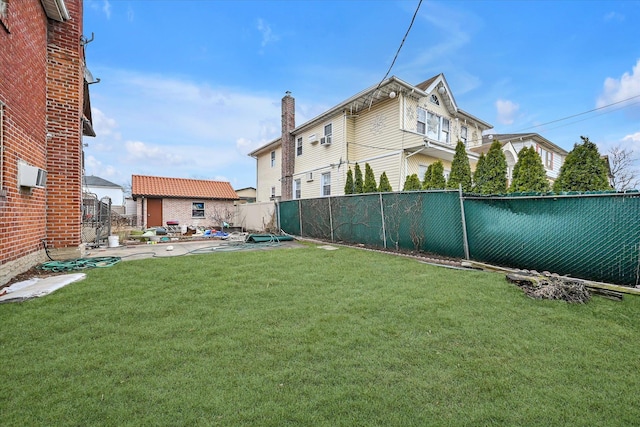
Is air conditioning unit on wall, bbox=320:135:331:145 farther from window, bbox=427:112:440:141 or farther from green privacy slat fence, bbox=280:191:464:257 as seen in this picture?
window, bbox=427:112:440:141

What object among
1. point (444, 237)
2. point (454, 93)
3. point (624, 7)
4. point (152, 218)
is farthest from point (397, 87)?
point (152, 218)

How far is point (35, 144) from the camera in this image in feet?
17.0

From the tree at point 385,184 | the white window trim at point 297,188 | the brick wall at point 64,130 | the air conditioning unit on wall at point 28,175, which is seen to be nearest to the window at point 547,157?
the tree at point 385,184

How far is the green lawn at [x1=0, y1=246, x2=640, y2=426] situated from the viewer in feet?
5.56

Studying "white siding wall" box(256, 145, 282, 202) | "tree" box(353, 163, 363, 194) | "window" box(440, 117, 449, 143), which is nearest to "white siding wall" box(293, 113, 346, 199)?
"tree" box(353, 163, 363, 194)

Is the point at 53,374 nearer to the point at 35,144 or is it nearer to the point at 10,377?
the point at 10,377

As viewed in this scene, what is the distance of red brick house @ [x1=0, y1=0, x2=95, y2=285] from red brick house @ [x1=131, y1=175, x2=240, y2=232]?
42.2 feet

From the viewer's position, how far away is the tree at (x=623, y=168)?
783 inches

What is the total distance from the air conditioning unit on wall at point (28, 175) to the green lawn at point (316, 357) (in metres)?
2.06

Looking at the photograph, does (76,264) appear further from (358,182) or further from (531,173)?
(531,173)

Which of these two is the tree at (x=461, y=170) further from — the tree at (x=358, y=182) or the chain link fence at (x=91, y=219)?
the chain link fence at (x=91, y=219)

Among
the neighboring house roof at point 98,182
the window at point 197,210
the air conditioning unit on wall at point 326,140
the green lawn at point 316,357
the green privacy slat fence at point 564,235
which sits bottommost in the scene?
the green lawn at point 316,357

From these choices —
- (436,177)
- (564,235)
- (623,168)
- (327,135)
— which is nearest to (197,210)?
(327,135)

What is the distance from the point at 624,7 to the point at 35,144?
44.1 ft
